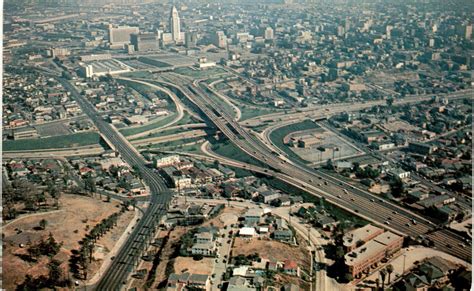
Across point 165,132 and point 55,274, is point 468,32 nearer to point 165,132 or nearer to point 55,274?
point 165,132

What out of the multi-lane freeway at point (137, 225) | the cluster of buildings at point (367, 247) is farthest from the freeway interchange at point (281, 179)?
the cluster of buildings at point (367, 247)

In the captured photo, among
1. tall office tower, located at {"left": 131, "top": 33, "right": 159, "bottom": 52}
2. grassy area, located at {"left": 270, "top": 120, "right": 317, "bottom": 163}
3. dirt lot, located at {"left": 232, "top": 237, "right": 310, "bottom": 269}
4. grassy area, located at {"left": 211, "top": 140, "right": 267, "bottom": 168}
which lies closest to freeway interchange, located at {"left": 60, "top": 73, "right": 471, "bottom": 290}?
grassy area, located at {"left": 211, "top": 140, "right": 267, "bottom": 168}

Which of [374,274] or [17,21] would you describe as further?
[17,21]

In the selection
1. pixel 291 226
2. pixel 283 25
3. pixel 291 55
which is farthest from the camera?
pixel 283 25

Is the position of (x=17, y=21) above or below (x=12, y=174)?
above

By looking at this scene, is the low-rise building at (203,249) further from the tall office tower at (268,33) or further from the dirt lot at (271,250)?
the tall office tower at (268,33)

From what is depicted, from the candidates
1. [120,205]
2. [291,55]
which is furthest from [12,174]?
[291,55]

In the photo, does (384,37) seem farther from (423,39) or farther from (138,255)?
(138,255)
